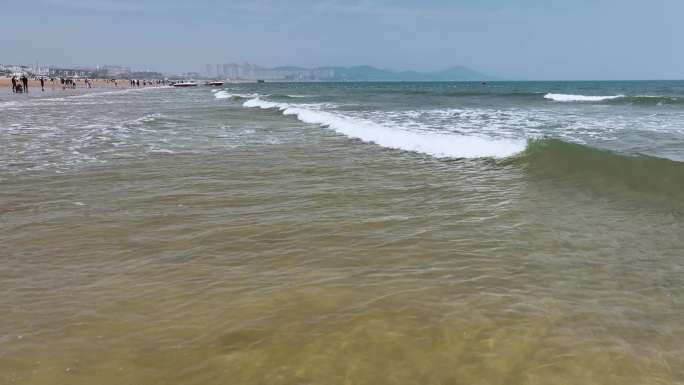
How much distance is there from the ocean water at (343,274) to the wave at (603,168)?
0.08 metres

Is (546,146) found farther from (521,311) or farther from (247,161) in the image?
(521,311)

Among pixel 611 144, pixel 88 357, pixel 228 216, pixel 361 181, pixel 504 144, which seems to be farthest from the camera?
pixel 611 144

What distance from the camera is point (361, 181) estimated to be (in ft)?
36.7

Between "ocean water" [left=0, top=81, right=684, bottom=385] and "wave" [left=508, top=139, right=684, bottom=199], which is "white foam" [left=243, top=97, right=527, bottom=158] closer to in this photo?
"wave" [left=508, top=139, right=684, bottom=199]

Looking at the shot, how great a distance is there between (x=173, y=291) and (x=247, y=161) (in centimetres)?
868

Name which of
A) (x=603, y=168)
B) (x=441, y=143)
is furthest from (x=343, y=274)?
(x=441, y=143)

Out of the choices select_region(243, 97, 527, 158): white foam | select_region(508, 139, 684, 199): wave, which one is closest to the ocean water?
select_region(508, 139, 684, 199): wave

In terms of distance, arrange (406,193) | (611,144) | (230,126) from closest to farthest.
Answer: (406,193), (611,144), (230,126)

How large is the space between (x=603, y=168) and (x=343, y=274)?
8756mm

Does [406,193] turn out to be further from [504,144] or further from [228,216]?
[504,144]

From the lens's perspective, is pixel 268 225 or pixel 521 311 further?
pixel 268 225

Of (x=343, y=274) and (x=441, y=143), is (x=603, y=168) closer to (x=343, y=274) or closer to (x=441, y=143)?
(x=441, y=143)

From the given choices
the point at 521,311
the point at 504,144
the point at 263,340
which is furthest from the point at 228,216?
the point at 504,144

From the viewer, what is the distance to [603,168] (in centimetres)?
1195
